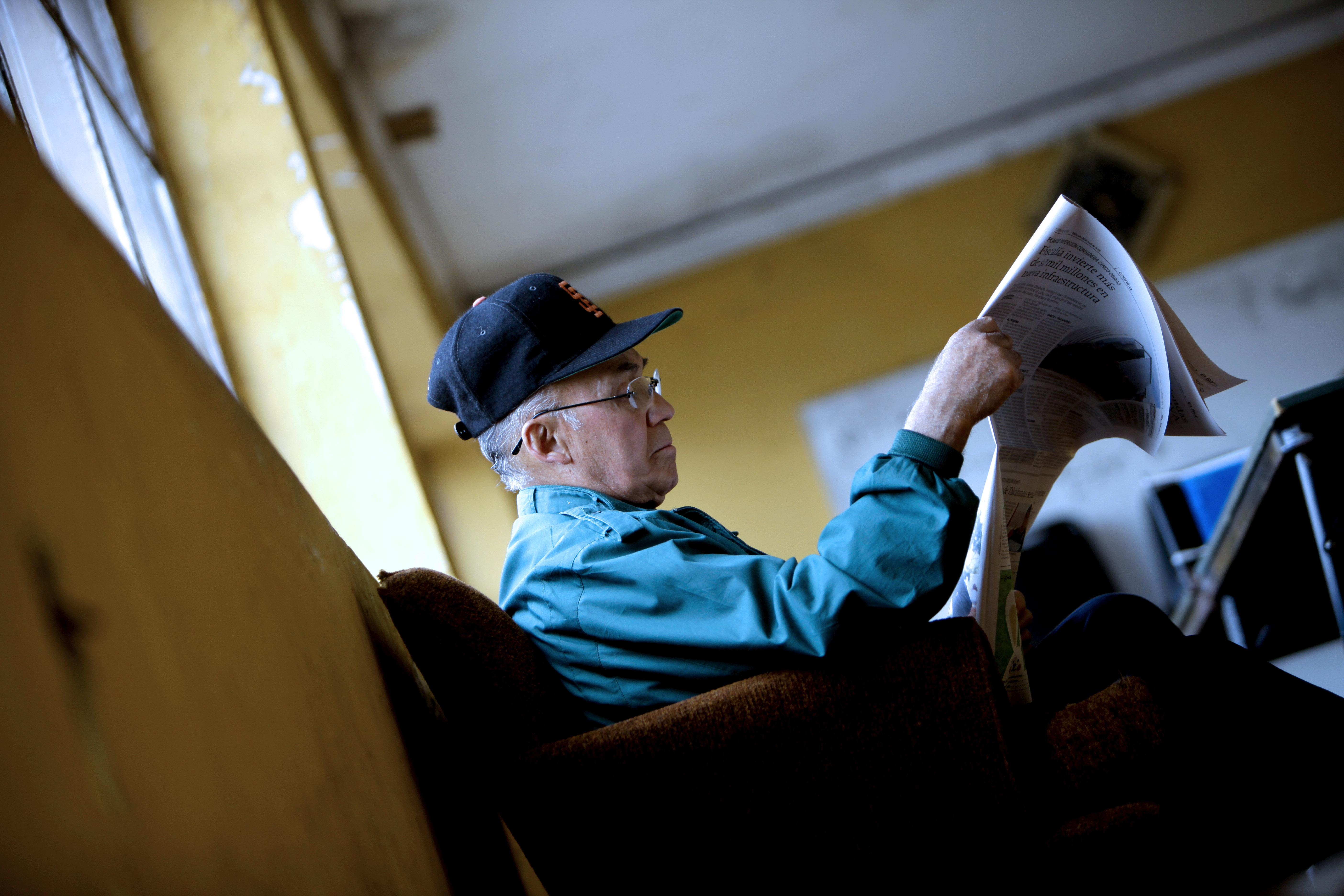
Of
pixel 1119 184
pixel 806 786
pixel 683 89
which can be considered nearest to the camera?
pixel 806 786

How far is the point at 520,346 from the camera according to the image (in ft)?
4.60

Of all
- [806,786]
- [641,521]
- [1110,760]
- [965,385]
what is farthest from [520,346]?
[1110,760]

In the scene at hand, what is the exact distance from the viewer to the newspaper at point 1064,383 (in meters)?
1.17

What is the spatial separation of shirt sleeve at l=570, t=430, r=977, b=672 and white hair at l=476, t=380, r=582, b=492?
1.15 ft

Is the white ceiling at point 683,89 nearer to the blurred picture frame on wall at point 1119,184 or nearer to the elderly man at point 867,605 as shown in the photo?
the blurred picture frame on wall at point 1119,184

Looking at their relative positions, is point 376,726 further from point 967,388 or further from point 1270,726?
point 1270,726

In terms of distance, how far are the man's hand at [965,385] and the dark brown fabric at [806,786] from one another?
→ 0.26 meters

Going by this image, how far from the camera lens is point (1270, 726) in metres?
1.10

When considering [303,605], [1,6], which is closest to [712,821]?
[303,605]

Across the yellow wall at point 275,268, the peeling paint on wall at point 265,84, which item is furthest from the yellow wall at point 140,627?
the peeling paint on wall at point 265,84

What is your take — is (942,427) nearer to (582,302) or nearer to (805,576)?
(805,576)

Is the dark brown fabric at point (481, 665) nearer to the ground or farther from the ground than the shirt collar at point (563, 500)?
nearer to the ground

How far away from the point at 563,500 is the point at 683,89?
3315 mm

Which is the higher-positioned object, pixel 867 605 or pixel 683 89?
pixel 683 89
